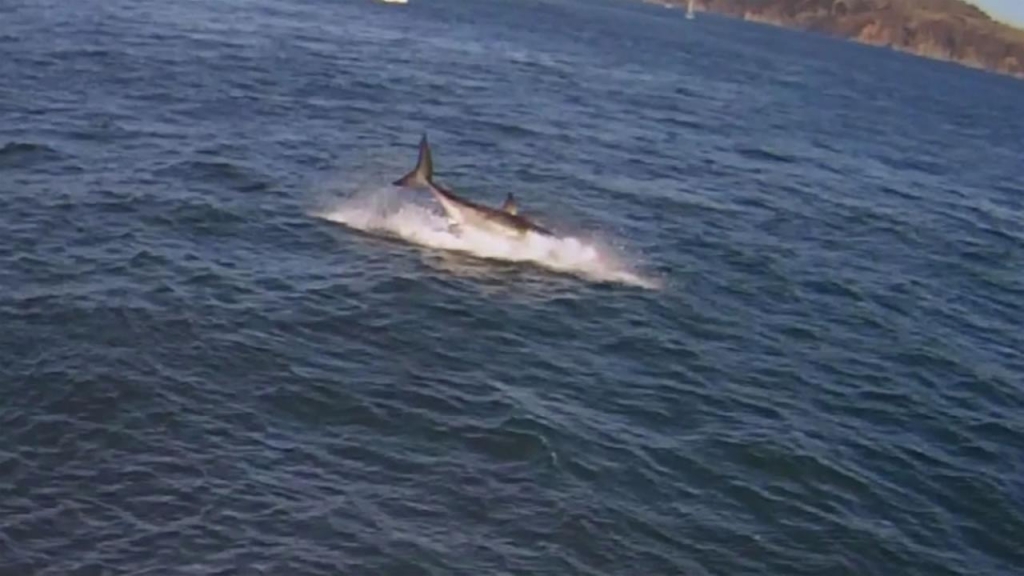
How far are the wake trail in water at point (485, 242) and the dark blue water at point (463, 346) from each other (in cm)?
17

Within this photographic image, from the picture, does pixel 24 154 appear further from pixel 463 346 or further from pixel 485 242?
pixel 463 346

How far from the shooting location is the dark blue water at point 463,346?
2555 cm

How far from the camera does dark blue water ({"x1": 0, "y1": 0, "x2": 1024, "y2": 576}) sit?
25.5 metres

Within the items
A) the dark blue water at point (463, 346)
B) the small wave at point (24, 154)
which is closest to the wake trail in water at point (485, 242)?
the dark blue water at point (463, 346)

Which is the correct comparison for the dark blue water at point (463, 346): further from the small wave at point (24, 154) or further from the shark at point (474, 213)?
the shark at point (474, 213)

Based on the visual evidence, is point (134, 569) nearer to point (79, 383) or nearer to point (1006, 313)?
point (79, 383)

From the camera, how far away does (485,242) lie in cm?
4234

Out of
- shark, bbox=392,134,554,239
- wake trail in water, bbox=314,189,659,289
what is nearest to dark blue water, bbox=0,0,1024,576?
wake trail in water, bbox=314,189,659,289

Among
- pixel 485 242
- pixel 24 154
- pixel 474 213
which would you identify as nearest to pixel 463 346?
pixel 485 242

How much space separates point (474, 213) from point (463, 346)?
27.6ft

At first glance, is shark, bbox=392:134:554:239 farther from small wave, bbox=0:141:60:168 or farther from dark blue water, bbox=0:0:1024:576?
small wave, bbox=0:141:60:168

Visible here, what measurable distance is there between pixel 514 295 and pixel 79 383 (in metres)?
14.8

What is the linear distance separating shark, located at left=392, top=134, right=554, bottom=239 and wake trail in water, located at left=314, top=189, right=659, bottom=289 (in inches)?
9.4

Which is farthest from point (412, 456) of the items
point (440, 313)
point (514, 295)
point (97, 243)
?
point (97, 243)
